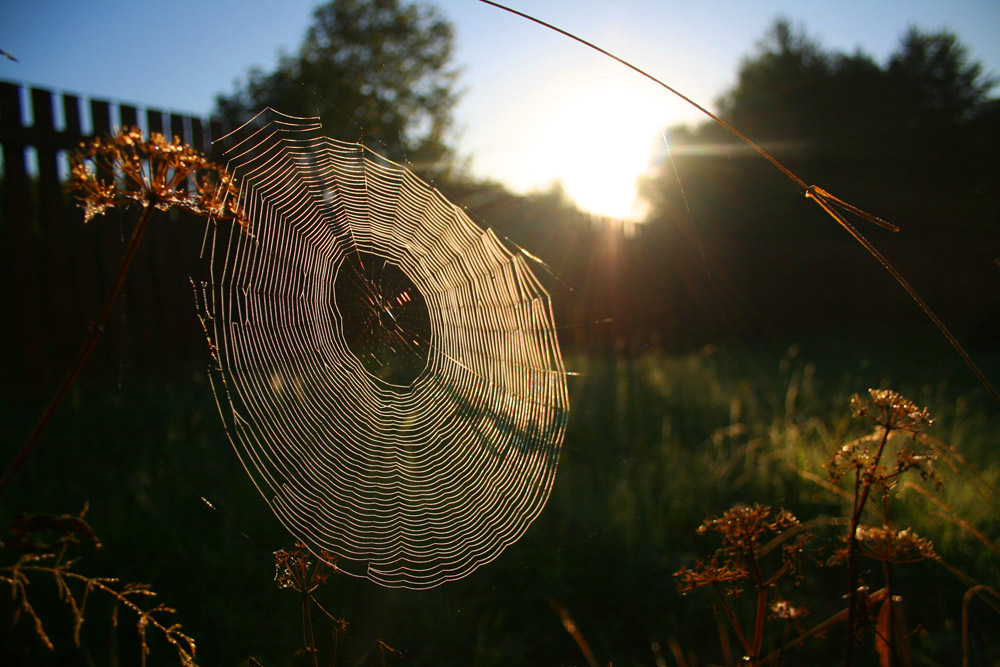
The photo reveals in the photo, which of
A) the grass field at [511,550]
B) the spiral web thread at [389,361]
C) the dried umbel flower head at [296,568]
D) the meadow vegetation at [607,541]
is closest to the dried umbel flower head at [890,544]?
the meadow vegetation at [607,541]

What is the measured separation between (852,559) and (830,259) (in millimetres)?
12673

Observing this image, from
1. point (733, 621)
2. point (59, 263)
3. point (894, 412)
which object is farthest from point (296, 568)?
point (59, 263)

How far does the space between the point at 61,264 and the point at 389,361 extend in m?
2.69

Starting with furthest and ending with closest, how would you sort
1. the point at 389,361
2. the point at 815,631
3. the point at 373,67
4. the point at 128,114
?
1. the point at 373,67
2. the point at 128,114
3. the point at 389,361
4. the point at 815,631

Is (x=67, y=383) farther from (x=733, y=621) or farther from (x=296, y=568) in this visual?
(x=733, y=621)

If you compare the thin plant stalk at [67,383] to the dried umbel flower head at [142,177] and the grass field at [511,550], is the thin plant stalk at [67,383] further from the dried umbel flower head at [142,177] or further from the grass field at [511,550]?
the grass field at [511,550]

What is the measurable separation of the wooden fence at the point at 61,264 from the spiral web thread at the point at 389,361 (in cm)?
157

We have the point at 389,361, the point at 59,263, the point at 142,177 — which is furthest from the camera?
the point at 59,263

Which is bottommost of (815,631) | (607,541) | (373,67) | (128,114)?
(607,541)

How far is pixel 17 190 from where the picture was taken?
3.96 metres

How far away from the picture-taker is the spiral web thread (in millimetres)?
1820

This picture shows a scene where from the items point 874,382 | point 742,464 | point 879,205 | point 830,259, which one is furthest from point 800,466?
point 879,205

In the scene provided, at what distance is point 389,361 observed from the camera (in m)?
2.78

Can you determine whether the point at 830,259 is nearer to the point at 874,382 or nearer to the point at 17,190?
the point at 874,382
